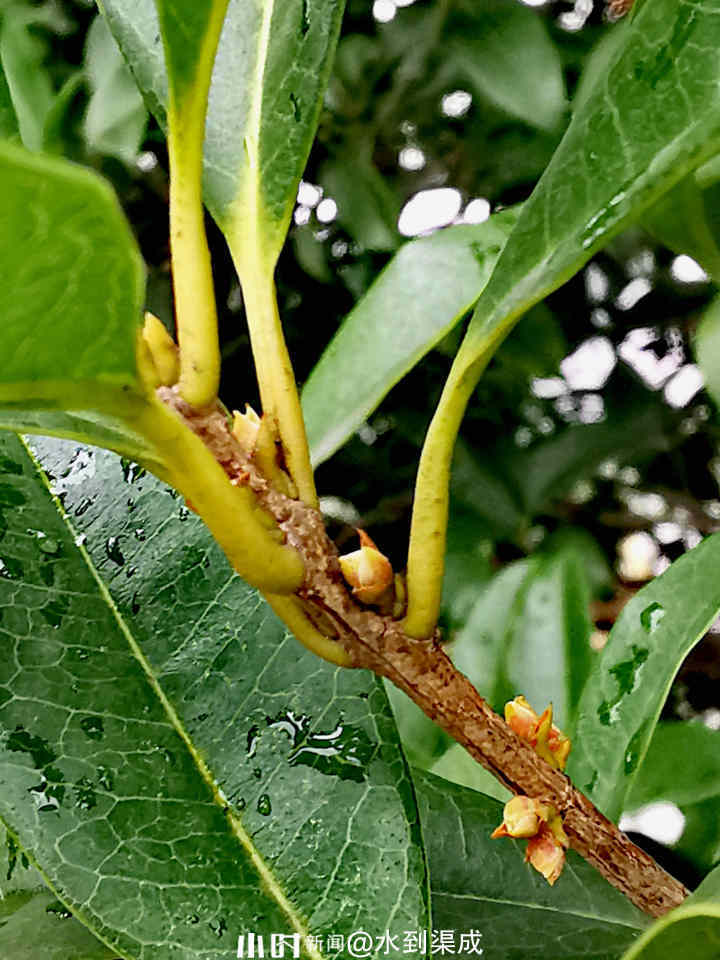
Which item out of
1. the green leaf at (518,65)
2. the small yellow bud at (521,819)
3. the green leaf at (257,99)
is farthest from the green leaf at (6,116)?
the green leaf at (518,65)

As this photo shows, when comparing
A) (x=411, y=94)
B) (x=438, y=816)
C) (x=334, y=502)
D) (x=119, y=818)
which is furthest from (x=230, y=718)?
(x=334, y=502)

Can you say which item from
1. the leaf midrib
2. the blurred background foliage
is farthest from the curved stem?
the blurred background foliage

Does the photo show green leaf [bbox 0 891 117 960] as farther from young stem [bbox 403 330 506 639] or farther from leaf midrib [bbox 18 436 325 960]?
young stem [bbox 403 330 506 639]

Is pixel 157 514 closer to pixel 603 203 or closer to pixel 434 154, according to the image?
pixel 603 203

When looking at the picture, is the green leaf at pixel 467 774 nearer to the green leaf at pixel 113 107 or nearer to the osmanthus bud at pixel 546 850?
the osmanthus bud at pixel 546 850

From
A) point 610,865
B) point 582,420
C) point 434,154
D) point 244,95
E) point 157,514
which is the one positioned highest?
point 434,154

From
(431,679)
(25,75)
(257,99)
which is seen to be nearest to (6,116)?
(257,99)
